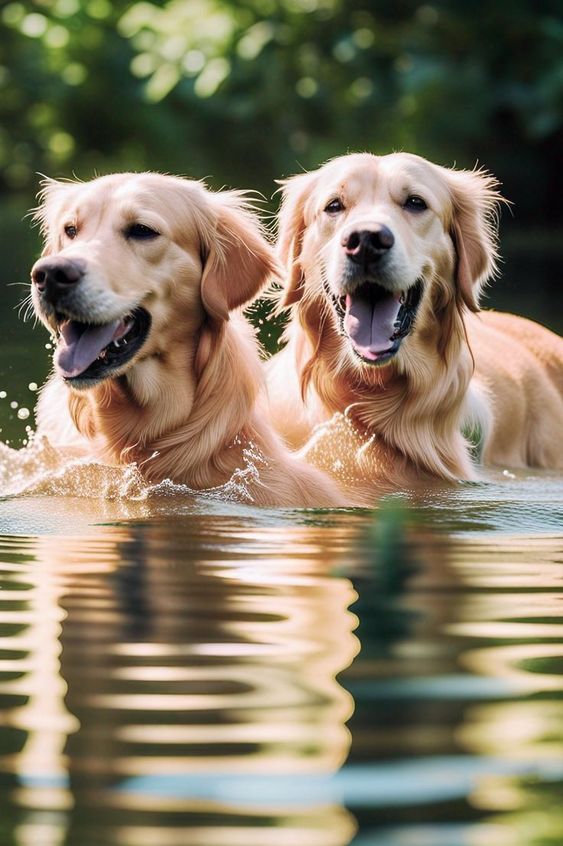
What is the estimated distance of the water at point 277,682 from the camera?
102 inches

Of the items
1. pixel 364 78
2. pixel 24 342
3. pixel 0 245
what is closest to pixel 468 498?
pixel 24 342

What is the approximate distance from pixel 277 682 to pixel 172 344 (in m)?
2.60

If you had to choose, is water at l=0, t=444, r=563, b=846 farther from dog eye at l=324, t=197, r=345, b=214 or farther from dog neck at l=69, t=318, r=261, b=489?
dog eye at l=324, t=197, r=345, b=214

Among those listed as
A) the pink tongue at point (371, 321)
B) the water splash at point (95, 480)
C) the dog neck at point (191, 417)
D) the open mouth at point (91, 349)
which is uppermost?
the pink tongue at point (371, 321)

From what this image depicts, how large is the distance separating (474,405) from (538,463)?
1182 millimetres

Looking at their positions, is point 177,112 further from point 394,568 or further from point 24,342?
point 394,568

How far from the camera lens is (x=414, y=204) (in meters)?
6.33

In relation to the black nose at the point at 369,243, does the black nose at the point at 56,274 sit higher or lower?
lower

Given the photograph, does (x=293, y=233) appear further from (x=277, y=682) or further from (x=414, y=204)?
(x=277, y=682)

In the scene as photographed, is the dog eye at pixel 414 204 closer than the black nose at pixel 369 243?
No

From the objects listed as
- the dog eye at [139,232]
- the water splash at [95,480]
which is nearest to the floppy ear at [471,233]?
the water splash at [95,480]

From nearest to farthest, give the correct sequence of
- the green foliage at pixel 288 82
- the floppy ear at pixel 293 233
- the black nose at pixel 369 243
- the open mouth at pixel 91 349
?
the open mouth at pixel 91 349
the black nose at pixel 369 243
the floppy ear at pixel 293 233
the green foliage at pixel 288 82

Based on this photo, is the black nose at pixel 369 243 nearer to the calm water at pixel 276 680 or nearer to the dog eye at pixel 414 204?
the dog eye at pixel 414 204

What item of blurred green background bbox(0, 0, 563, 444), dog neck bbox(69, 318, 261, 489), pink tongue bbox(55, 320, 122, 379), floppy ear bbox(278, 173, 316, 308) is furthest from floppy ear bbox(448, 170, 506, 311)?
blurred green background bbox(0, 0, 563, 444)
